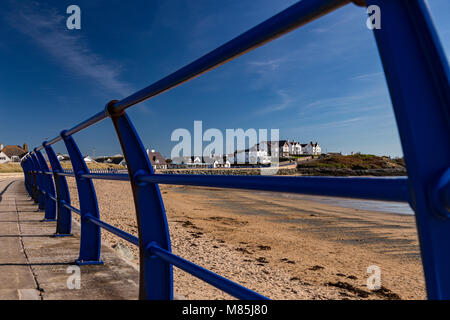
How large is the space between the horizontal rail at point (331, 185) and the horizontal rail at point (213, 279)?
0.33 meters

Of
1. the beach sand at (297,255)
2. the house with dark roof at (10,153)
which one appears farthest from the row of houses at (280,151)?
the house with dark roof at (10,153)

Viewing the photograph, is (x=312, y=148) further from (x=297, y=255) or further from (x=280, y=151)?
(x=297, y=255)

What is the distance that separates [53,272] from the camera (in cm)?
281

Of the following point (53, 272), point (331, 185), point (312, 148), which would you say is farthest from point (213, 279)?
point (312, 148)

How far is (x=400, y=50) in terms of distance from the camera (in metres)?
0.57

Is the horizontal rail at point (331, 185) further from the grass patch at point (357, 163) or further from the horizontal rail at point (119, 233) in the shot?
the grass patch at point (357, 163)

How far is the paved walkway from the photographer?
7.82 feet

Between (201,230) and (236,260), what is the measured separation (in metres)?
3.81

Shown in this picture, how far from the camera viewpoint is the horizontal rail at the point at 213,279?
1024mm

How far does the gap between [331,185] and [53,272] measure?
2.82 meters

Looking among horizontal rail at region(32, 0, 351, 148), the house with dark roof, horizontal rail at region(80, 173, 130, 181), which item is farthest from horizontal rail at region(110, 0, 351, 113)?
the house with dark roof

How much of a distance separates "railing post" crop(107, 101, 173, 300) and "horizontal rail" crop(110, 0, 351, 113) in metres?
0.41
